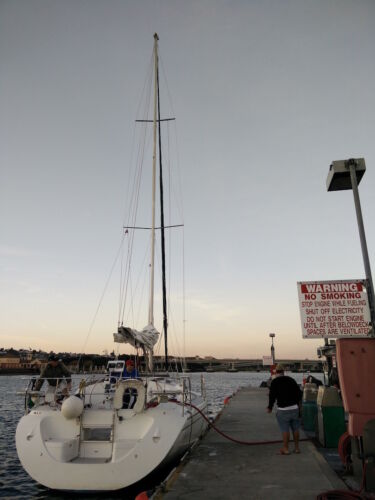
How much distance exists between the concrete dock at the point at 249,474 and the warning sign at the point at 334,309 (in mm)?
2917

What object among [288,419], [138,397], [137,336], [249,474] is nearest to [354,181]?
[288,419]

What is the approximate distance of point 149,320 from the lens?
563 inches

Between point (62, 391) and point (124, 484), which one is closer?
point (124, 484)

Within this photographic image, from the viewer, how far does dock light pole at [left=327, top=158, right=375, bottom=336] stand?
229 inches

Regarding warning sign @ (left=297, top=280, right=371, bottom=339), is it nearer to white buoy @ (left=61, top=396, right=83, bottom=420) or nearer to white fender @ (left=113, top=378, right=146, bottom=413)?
white fender @ (left=113, top=378, right=146, bottom=413)

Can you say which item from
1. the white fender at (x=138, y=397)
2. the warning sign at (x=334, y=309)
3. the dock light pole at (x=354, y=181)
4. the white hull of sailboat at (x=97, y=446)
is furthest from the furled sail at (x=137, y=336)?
the dock light pole at (x=354, y=181)

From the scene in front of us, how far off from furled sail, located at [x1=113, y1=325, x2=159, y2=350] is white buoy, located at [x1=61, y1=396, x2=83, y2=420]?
150 inches

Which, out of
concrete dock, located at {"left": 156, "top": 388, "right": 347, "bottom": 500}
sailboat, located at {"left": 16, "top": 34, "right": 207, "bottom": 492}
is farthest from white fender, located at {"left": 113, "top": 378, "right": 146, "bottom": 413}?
concrete dock, located at {"left": 156, "top": 388, "right": 347, "bottom": 500}

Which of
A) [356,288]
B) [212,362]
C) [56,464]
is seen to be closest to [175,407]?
[56,464]

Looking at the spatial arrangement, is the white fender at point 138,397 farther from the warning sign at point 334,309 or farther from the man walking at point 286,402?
the warning sign at point 334,309

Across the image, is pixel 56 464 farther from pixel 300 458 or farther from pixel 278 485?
pixel 300 458

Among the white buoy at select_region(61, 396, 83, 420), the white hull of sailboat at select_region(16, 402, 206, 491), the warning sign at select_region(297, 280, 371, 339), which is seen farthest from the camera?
the warning sign at select_region(297, 280, 371, 339)

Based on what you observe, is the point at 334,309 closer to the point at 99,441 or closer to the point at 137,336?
the point at 137,336

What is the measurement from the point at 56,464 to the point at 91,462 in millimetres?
640
